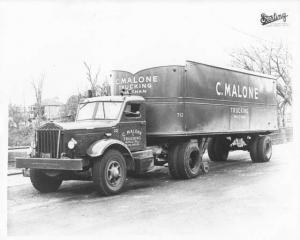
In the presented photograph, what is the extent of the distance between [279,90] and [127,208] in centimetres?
902

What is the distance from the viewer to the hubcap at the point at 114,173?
872cm

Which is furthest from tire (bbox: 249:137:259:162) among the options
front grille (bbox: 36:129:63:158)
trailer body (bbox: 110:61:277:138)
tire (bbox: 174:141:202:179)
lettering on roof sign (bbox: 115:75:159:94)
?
front grille (bbox: 36:129:63:158)

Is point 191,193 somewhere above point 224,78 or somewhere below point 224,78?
below

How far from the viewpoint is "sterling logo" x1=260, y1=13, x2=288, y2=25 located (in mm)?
8297

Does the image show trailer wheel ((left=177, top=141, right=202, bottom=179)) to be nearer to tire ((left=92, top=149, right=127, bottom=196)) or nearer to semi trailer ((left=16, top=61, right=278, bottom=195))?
semi trailer ((left=16, top=61, right=278, bottom=195))

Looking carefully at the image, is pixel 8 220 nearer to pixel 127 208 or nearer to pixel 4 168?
pixel 4 168

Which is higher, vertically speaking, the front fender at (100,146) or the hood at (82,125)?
the hood at (82,125)

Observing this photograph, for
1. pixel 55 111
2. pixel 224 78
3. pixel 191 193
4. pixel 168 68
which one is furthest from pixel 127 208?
pixel 55 111

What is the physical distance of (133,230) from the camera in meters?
6.56

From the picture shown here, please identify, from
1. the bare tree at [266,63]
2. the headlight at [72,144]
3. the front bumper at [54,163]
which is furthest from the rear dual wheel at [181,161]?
the bare tree at [266,63]

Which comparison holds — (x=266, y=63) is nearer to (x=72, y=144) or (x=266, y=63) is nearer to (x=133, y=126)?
(x=133, y=126)

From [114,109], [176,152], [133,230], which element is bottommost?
[133,230]

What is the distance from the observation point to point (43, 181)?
9258 mm

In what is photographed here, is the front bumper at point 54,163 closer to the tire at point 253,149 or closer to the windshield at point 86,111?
the windshield at point 86,111
